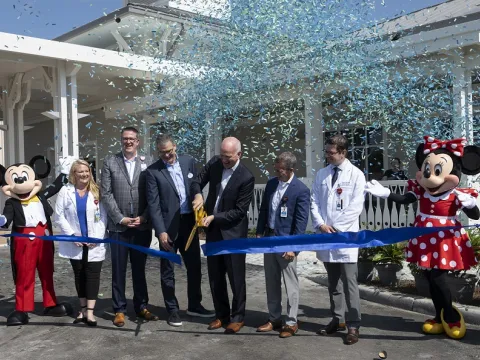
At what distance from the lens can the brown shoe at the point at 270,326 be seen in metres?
5.48

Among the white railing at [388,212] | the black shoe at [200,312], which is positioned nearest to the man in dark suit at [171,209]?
the black shoe at [200,312]

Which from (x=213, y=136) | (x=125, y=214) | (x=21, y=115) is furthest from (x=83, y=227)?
(x=21, y=115)

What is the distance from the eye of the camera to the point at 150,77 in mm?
14789

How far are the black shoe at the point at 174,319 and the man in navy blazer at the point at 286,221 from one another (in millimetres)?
845

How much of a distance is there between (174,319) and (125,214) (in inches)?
46.4

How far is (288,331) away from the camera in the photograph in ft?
17.4

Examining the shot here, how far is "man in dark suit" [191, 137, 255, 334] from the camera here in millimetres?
5508

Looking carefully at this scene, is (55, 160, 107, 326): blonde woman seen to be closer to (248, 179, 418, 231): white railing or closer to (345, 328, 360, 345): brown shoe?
(345, 328, 360, 345): brown shoe

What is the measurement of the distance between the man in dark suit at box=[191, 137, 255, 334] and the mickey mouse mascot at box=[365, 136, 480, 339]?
47.8 inches

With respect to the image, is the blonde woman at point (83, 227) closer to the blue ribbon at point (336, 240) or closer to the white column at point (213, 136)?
the blue ribbon at point (336, 240)

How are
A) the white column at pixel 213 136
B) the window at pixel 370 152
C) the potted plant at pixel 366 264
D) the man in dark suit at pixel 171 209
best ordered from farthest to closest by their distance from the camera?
the window at pixel 370 152, the white column at pixel 213 136, the potted plant at pixel 366 264, the man in dark suit at pixel 171 209

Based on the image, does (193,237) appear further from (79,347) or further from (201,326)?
(79,347)

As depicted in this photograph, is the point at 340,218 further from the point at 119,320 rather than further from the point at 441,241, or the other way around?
the point at 119,320

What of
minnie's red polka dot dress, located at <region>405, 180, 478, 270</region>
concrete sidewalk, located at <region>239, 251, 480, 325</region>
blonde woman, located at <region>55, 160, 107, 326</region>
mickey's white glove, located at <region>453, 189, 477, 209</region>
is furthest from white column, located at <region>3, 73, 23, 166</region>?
mickey's white glove, located at <region>453, 189, 477, 209</region>
